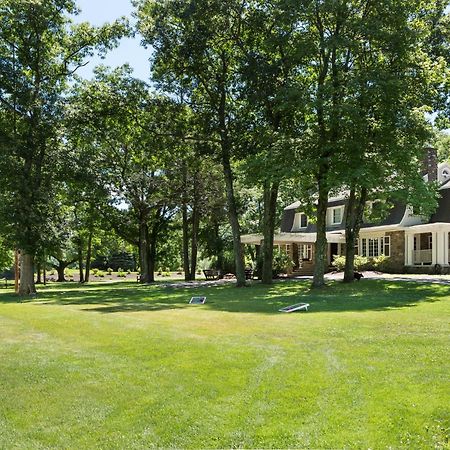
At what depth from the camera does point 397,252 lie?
33156mm

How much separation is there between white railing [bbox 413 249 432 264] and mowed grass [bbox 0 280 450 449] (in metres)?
22.2

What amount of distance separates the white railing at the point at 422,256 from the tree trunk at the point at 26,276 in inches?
880

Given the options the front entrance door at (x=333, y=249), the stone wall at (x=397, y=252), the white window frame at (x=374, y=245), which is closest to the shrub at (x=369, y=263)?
the stone wall at (x=397, y=252)

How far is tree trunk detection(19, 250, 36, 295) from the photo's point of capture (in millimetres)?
24594

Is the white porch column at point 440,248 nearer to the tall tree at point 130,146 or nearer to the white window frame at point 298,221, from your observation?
the white window frame at point 298,221

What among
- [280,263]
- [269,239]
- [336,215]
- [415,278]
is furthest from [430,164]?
[269,239]

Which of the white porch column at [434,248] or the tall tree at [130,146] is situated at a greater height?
the tall tree at [130,146]

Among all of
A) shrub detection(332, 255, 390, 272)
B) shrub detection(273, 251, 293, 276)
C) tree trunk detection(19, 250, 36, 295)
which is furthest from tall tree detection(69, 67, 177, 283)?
shrub detection(332, 255, 390, 272)

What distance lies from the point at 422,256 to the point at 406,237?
5.07 feet

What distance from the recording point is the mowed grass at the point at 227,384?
211 inches

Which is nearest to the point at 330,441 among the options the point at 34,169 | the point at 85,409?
the point at 85,409

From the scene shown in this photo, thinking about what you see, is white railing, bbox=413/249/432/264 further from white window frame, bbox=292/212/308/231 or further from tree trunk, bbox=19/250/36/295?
tree trunk, bbox=19/250/36/295

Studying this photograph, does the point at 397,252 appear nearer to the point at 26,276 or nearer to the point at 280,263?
the point at 280,263

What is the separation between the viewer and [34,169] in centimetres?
2573
